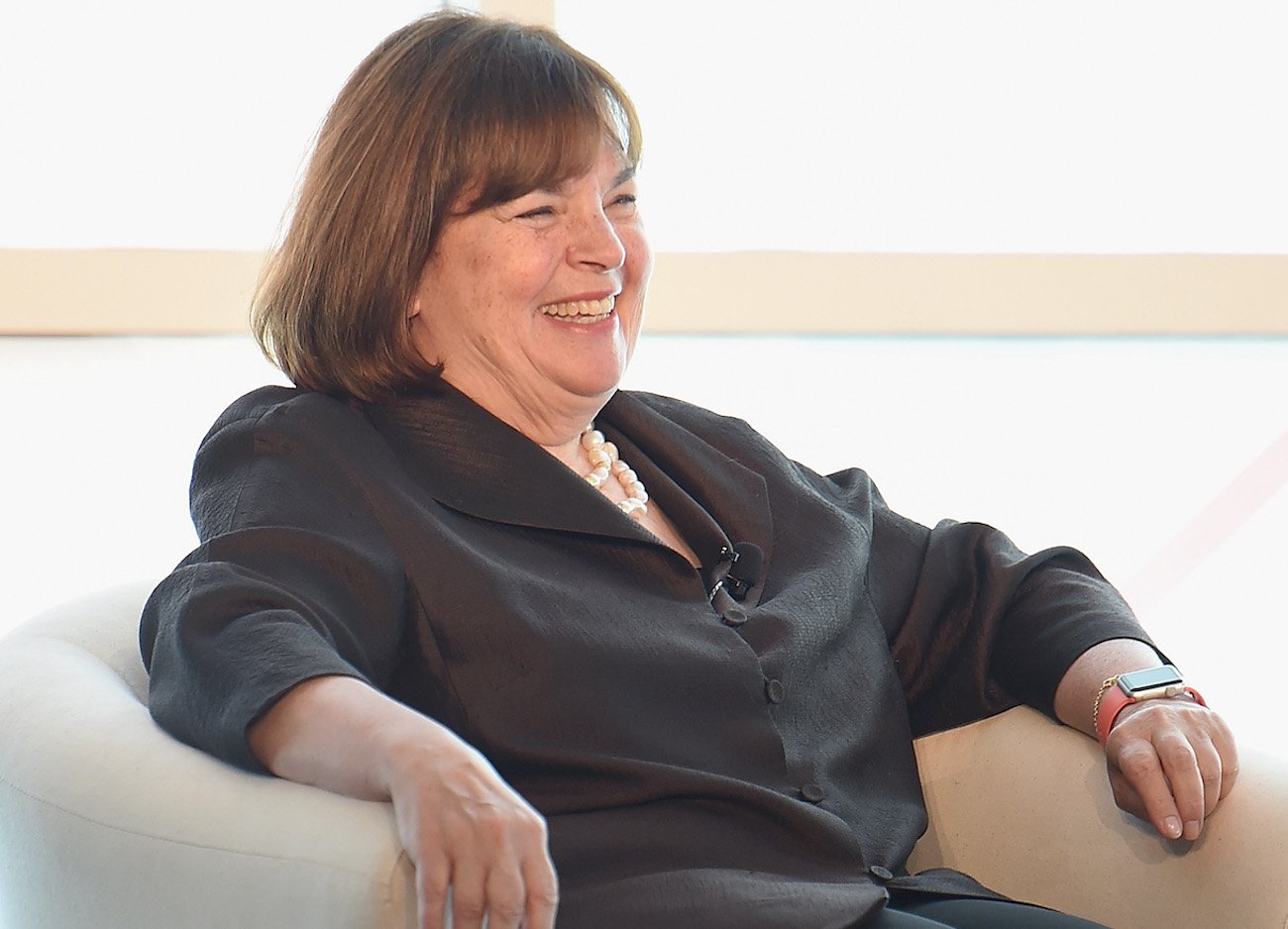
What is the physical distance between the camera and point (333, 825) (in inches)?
43.4

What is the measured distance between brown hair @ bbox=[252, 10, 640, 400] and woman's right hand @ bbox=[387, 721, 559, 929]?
0.62m

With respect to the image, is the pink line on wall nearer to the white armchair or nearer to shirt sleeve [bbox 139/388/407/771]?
the white armchair

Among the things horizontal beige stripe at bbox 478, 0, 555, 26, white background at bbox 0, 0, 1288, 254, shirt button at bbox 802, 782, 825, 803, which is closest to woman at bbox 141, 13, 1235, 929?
shirt button at bbox 802, 782, 825, 803

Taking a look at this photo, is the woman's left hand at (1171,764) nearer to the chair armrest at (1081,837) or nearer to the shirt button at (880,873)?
the chair armrest at (1081,837)

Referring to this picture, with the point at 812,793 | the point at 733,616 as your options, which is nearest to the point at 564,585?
the point at 733,616

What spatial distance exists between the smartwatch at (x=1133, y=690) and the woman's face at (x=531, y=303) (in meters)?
0.57

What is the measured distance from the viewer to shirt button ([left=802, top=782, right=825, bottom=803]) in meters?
1.48

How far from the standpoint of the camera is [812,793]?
148 centimetres

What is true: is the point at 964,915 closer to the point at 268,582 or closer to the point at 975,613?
the point at 975,613

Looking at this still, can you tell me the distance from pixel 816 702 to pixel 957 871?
0.74 feet

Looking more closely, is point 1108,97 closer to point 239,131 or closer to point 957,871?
point 239,131

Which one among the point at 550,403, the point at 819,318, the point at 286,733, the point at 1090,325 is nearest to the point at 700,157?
the point at 819,318

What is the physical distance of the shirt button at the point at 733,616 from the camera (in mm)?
1560

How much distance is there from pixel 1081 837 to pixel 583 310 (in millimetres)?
711
